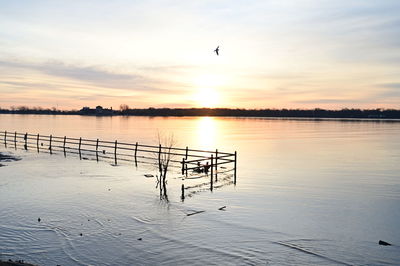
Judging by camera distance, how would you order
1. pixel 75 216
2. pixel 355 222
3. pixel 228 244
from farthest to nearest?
1. pixel 355 222
2. pixel 75 216
3. pixel 228 244

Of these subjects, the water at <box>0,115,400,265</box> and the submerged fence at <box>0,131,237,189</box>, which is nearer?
the water at <box>0,115,400,265</box>

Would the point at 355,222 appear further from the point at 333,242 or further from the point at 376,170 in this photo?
the point at 376,170

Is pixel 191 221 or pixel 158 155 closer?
pixel 191 221

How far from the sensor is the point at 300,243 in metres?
13.2

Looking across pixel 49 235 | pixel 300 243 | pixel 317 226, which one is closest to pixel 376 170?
pixel 317 226

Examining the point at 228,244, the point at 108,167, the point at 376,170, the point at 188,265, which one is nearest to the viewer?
the point at 188,265

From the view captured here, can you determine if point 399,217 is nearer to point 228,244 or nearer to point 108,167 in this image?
point 228,244

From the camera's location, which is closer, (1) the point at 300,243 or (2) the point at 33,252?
(2) the point at 33,252

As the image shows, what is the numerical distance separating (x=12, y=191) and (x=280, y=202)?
15.8 meters

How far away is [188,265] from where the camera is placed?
11.0m

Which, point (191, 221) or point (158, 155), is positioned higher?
point (158, 155)

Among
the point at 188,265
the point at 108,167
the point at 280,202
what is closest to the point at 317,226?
the point at 280,202

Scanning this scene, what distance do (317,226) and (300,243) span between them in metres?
2.73

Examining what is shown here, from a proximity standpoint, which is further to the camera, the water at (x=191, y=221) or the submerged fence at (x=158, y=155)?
the submerged fence at (x=158, y=155)
